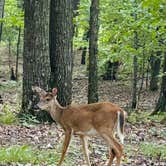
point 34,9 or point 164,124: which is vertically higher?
point 34,9

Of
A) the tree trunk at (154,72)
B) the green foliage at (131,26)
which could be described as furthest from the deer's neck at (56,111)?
the tree trunk at (154,72)

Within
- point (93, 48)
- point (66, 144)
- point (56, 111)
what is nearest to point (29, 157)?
point (66, 144)

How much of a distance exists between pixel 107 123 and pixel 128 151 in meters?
1.75

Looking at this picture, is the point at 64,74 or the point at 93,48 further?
the point at 93,48

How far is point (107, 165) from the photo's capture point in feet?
21.8

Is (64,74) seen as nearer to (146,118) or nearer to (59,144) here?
(59,144)

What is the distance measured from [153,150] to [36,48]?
386cm

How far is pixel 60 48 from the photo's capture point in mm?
10867

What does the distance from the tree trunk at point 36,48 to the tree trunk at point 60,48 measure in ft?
1.68

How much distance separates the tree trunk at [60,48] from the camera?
427 inches

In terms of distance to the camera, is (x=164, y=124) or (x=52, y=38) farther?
(x=164, y=124)

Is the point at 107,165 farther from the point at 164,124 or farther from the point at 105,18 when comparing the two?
the point at 105,18

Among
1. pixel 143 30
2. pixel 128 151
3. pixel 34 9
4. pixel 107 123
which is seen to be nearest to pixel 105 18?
pixel 143 30

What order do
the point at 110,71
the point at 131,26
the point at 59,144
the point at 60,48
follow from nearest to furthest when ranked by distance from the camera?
the point at 59,144, the point at 60,48, the point at 131,26, the point at 110,71
